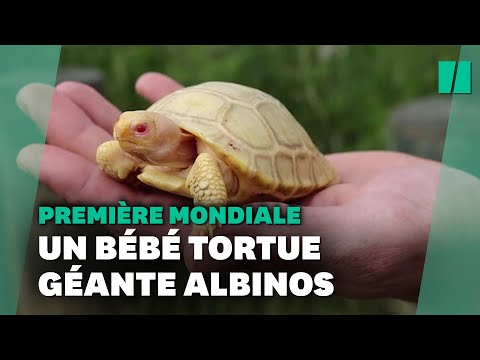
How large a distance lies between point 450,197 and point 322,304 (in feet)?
1.09

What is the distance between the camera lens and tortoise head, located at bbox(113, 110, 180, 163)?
117 centimetres

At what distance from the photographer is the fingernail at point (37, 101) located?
1.38 metres

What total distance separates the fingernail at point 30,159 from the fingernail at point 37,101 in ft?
0.50

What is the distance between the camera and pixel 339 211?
45.1 inches

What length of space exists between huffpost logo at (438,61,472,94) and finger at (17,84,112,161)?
76 cm

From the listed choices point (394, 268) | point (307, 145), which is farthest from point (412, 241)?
point (307, 145)

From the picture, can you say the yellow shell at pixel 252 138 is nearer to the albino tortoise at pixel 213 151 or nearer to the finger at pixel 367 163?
the albino tortoise at pixel 213 151

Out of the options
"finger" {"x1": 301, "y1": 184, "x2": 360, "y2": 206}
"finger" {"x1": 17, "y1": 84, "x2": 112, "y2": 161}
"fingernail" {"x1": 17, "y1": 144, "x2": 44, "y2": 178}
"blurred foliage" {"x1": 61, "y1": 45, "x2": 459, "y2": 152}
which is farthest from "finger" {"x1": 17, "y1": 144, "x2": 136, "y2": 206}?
"blurred foliage" {"x1": 61, "y1": 45, "x2": 459, "y2": 152}

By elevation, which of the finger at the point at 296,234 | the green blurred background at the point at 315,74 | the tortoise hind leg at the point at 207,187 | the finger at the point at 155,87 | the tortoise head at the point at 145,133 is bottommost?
the finger at the point at 296,234

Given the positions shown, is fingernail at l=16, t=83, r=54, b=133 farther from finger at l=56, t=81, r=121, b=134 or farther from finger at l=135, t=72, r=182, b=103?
finger at l=135, t=72, r=182, b=103

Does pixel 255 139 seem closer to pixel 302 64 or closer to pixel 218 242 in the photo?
pixel 218 242

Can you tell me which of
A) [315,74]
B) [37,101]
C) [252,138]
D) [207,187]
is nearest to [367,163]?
[252,138]

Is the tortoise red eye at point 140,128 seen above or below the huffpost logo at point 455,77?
below

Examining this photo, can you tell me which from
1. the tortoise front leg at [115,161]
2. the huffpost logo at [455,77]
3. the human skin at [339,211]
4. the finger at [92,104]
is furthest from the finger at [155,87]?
the huffpost logo at [455,77]
